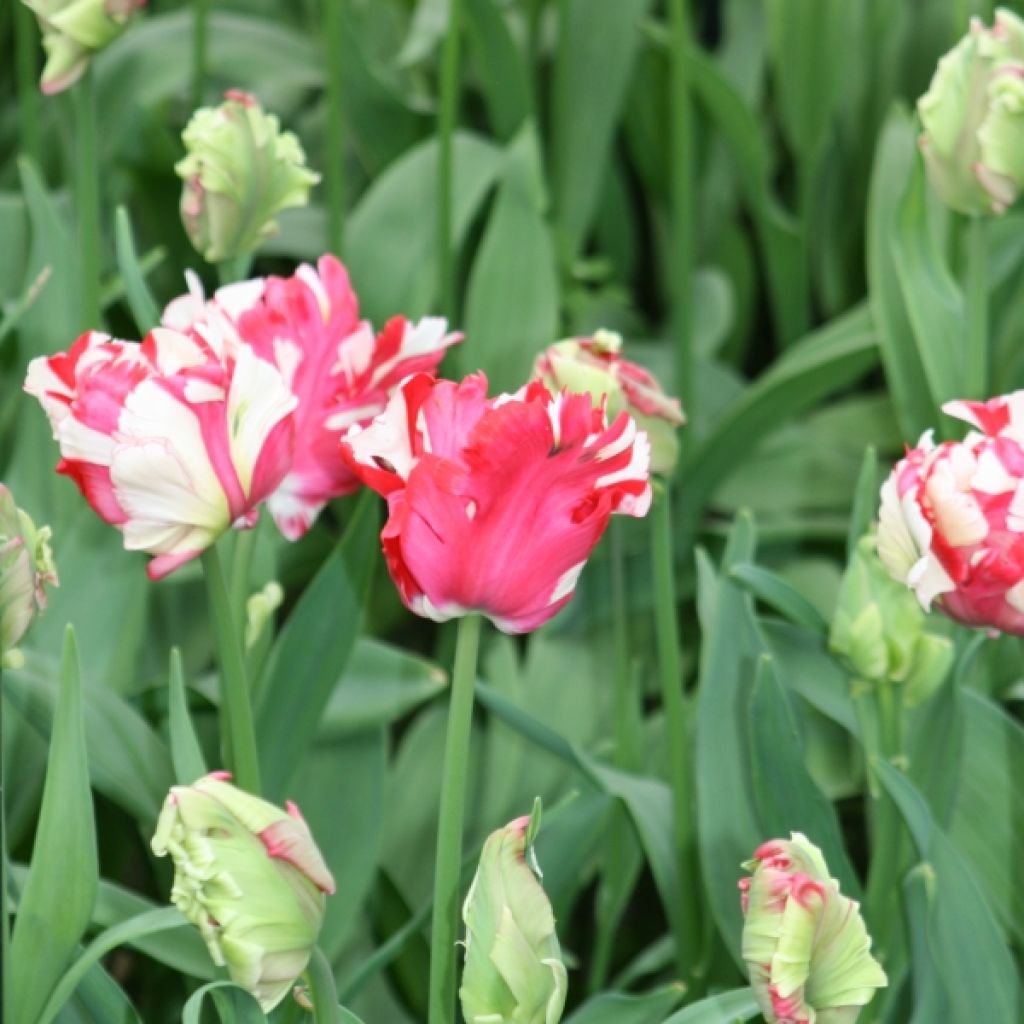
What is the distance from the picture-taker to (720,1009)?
1.48 ft

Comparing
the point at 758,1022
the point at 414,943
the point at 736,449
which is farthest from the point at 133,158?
the point at 758,1022

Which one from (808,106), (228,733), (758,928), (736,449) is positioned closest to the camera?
(758,928)

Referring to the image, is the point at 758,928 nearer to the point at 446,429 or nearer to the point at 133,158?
the point at 446,429

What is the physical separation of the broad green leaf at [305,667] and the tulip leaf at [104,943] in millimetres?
173

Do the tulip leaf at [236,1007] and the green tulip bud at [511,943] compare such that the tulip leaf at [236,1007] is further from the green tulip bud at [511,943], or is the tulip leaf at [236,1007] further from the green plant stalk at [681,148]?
the green plant stalk at [681,148]

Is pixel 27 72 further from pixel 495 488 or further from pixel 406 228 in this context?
pixel 495 488

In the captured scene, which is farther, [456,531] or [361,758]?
[361,758]

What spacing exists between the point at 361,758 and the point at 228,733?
168mm

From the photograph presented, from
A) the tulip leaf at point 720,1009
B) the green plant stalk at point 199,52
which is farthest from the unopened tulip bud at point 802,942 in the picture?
the green plant stalk at point 199,52

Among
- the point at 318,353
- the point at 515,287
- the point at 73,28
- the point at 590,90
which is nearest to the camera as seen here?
the point at 318,353

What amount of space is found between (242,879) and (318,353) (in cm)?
18

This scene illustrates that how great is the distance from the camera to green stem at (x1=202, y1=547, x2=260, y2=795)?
1.46ft

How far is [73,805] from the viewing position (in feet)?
1.50

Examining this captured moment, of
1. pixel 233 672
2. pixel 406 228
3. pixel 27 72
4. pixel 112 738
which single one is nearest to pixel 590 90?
pixel 406 228
